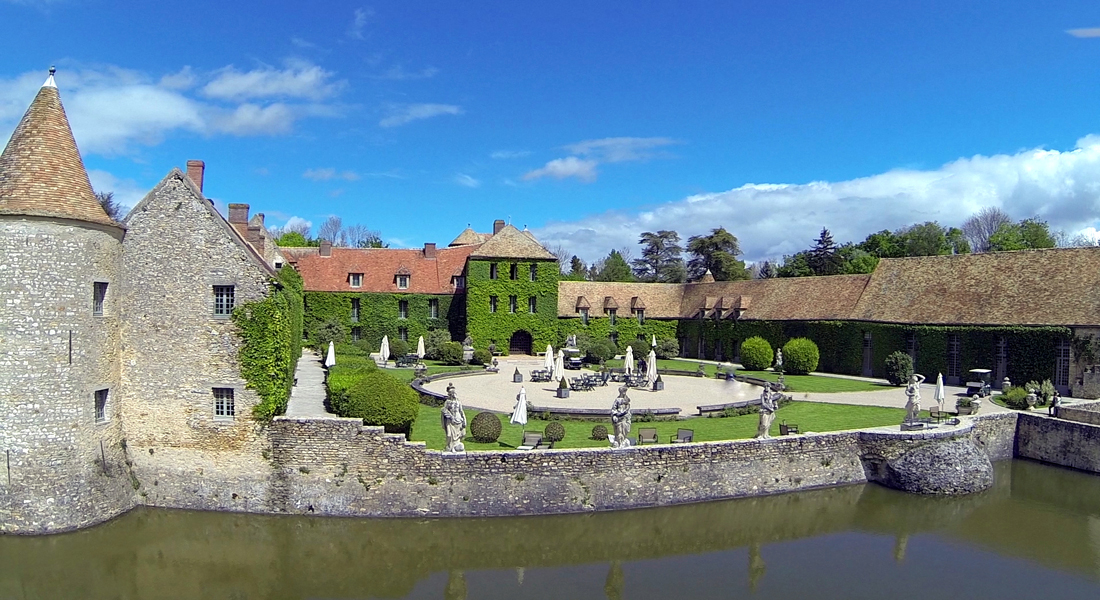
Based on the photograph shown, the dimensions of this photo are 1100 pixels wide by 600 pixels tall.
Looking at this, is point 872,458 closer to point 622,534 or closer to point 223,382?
point 622,534

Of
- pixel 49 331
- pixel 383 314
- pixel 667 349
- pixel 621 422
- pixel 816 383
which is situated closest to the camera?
pixel 49 331

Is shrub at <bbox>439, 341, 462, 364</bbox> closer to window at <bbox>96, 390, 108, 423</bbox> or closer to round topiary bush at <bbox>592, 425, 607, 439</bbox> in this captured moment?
round topiary bush at <bbox>592, 425, 607, 439</bbox>

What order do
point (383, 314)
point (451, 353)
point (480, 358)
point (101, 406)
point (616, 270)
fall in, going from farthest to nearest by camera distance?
1. point (616, 270)
2. point (383, 314)
3. point (480, 358)
4. point (451, 353)
5. point (101, 406)

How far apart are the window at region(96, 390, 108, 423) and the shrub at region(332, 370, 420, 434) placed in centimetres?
607

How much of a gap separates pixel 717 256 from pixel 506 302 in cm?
3617

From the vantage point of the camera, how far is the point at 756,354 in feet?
141

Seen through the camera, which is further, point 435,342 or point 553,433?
point 435,342

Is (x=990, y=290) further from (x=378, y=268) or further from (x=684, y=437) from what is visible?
(x=378, y=268)

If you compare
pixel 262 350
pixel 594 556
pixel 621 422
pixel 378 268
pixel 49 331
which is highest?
pixel 378 268

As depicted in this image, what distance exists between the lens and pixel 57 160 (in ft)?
55.9

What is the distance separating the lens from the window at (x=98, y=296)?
17.6 metres

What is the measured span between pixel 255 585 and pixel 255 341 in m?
6.32

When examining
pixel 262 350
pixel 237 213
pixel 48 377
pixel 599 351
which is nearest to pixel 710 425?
Answer: pixel 262 350

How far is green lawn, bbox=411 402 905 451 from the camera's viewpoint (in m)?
22.1
